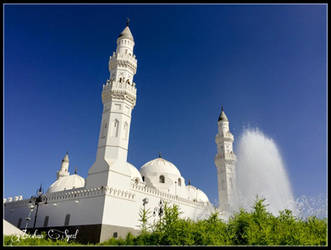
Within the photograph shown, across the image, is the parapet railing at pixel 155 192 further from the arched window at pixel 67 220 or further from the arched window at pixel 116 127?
the arched window at pixel 67 220

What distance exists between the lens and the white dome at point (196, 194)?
4328cm

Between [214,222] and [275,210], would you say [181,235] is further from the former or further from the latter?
[275,210]

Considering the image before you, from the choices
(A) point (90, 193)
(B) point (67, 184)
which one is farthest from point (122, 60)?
(B) point (67, 184)

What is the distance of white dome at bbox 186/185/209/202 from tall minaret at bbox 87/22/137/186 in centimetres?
2119

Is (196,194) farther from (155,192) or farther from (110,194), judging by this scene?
(110,194)

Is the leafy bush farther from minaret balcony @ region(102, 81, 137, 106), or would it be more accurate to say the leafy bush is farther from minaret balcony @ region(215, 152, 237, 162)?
minaret balcony @ region(215, 152, 237, 162)

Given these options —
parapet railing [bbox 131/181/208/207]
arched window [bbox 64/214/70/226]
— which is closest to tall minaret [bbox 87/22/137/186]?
arched window [bbox 64/214/70/226]

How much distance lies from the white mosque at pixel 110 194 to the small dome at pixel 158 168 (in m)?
2.10

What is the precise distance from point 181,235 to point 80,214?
40.0 feet

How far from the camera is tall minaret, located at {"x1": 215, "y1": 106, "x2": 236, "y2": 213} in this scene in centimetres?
3744

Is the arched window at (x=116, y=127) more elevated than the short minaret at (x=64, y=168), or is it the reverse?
the arched window at (x=116, y=127)

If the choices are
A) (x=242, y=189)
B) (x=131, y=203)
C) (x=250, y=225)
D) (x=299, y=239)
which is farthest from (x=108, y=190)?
(x=242, y=189)

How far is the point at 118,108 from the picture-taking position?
26703 mm

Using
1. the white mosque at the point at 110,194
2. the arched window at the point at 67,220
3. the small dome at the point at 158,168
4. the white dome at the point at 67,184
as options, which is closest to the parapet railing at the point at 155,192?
the white mosque at the point at 110,194
